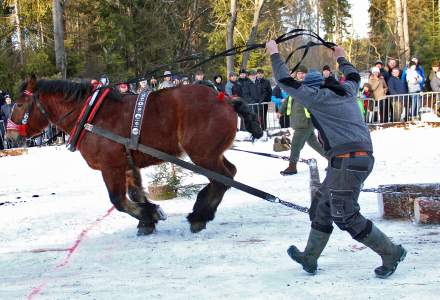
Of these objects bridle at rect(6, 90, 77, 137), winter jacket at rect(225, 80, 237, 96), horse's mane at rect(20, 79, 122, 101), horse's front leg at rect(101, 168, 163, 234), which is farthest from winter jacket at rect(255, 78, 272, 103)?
horse's front leg at rect(101, 168, 163, 234)

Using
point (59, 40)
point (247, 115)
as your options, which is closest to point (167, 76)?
A: point (247, 115)

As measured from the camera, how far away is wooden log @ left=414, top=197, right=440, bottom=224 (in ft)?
18.4

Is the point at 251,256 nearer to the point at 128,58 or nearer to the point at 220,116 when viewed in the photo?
the point at 220,116

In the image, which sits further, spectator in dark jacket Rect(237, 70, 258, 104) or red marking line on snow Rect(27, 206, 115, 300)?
spectator in dark jacket Rect(237, 70, 258, 104)

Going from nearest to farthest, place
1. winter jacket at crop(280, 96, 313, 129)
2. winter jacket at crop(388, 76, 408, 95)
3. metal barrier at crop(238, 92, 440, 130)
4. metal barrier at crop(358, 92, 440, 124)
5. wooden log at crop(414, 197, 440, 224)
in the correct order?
wooden log at crop(414, 197, 440, 224)
winter jacket at crop(280, 96, 313, 129)
metal barrier at crop(238, 92, 440, 130)
metal barrier at crop(358, 92, 440, 124)
winter jacket at crop(388, 76, 408, 95)

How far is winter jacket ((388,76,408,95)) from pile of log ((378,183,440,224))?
9752 mm

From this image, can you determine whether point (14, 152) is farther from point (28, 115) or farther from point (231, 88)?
point (28, 115)

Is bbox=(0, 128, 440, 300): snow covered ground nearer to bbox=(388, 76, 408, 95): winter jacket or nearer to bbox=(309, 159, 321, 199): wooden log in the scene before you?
bbox=(309, 159, 321, 199): wooden log

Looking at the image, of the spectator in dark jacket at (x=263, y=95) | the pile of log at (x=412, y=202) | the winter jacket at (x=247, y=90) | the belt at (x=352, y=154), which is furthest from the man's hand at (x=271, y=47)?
the spectator in dark jacket at (x=263, y=95)

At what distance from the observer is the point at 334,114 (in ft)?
13.8

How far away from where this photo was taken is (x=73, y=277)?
4855 millimetres

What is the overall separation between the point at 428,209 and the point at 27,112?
448cm

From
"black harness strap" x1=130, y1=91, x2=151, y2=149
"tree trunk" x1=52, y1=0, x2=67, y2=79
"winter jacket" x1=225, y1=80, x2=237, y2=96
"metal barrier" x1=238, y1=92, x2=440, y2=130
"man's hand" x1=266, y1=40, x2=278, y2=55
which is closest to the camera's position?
"man's hand" x1=266, y1=40, x2=278, y2=55

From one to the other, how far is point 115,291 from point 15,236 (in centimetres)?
253
